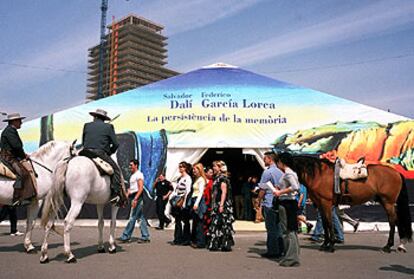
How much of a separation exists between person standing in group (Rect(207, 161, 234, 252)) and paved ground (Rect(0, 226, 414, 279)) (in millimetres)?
263

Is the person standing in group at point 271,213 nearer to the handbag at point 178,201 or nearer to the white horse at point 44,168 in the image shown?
the handbag at point 178,201

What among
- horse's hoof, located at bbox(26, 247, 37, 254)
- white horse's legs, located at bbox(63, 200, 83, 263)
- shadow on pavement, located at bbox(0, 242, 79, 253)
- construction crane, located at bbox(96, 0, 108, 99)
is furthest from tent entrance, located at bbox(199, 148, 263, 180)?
construction crane, located at bbox(96, 0, 108, 99)

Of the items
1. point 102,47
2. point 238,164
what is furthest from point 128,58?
point 238,164

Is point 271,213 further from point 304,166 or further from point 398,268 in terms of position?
point 398,268

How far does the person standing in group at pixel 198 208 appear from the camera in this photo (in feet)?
26.7

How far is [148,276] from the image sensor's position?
516 cm

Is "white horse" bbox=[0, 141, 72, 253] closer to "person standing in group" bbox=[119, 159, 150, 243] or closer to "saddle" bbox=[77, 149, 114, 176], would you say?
"saddle" bbox=[77, 149, 114, 176]

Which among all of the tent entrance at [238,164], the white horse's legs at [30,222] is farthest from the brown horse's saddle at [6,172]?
the tent entrance at [238,164]

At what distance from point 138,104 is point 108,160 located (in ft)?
22.3

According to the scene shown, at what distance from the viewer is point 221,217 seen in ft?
25.5

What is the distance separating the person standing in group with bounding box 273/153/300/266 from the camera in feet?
20.0

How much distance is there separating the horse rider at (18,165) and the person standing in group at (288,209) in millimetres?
4243

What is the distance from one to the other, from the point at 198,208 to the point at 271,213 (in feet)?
5.55

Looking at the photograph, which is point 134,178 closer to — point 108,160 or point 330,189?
point 108,160
